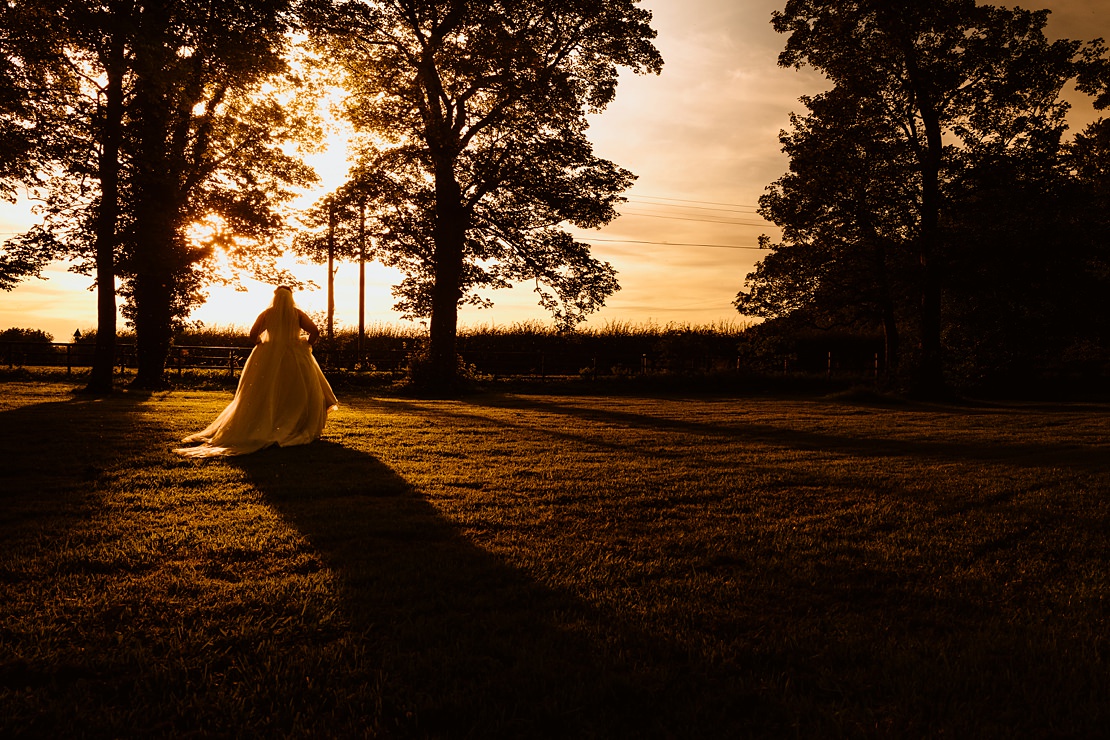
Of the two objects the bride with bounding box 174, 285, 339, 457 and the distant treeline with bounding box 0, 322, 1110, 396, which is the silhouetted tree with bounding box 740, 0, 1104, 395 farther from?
the bride with bounding box 174, 285, 339, 457

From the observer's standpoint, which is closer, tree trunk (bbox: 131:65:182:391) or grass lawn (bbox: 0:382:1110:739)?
grass lawn (bbox: 0:382:1110:739)

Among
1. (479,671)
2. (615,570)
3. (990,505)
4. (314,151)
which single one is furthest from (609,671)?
(314,151)

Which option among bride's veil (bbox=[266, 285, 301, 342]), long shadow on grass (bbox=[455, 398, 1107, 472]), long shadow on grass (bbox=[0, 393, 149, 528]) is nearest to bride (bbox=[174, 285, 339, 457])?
bride's veil (bbox=[266, 285, 301, 342])

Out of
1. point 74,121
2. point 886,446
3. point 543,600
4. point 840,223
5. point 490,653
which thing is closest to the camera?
point 490,653

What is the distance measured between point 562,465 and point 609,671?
5513 millimetres

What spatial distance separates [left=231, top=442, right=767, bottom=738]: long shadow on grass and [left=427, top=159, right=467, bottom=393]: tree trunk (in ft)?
60.3

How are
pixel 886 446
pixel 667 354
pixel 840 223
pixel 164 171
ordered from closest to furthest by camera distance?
pixel 886 446 → pixel 164 171 → pixel 840 223 → pixel 667 354

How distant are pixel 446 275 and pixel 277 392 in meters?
13.8

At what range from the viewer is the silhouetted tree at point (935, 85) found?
2302 centimetres

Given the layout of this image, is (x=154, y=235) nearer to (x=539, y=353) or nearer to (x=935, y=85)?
(x=539, y=353)

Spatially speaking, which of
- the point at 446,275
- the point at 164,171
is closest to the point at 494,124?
the point at 446,275

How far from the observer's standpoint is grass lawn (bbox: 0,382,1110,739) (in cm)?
267

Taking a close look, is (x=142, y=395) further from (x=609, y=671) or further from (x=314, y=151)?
(x=609, y=671)

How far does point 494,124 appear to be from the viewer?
22.8 meters
